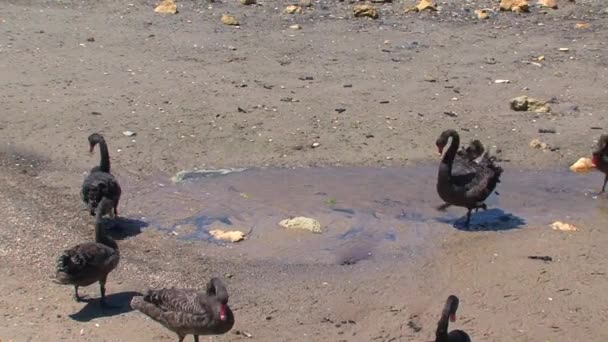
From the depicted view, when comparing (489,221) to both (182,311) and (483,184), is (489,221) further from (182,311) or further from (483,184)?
(182,311)

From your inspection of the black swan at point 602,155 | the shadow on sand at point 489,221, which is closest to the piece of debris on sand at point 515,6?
the black swan at point 602,155

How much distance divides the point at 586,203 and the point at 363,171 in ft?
8.93

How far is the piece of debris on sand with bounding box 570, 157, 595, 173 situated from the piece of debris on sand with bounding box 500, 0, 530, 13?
7.75 metres

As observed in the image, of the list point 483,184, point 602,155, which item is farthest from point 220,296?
point 602,155

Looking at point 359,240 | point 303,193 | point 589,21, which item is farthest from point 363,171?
point 589,21

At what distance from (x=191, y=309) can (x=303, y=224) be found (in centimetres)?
291

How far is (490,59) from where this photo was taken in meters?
16.6

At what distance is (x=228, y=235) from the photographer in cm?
1005

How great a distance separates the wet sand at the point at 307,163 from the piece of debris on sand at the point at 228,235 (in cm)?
12

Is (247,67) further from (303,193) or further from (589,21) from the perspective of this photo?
(589,21)

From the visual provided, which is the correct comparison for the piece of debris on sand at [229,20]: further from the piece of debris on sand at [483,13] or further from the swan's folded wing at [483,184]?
the swan's folded wing at [483,184]

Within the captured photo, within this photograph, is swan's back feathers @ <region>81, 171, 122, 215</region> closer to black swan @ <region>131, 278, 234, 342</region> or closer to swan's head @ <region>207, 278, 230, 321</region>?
black swan @ <region>131, 278, 234, 342</region>

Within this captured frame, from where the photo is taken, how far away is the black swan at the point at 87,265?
8086mm

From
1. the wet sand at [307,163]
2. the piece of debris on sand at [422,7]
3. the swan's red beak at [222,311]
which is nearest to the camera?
the swan's red beak at [222,311]
